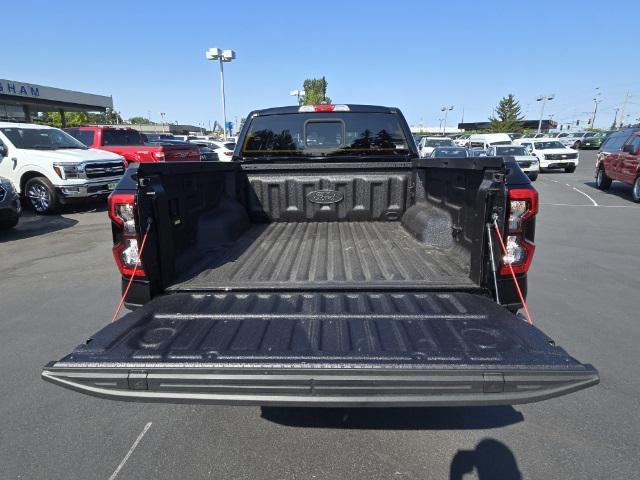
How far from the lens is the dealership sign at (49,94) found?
85.3ft

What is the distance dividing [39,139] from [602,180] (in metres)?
19.0

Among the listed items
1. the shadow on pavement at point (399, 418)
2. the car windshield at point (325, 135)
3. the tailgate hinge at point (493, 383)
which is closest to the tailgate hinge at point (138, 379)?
the shadow on pavement at point (399, 418)

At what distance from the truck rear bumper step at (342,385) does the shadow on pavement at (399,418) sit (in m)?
0.97

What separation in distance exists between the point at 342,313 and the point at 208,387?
84 centimetres

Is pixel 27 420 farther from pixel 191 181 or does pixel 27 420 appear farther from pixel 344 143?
pixel 344 143

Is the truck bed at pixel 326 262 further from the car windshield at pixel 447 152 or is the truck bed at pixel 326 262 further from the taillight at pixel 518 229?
the car windshield at pixel 447 152

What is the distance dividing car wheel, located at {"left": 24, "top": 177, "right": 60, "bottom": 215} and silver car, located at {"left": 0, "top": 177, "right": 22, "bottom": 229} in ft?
6.05

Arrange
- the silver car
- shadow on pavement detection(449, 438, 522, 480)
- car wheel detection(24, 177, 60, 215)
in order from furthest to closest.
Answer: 1. car wheel detection(24, 177, 60, 215)
2. the silver car
3. shadow on pavement detection(449, 438, 522, 480)

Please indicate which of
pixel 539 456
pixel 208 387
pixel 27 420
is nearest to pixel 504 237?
pixel 539 456

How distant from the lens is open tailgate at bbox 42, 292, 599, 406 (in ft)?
5.33

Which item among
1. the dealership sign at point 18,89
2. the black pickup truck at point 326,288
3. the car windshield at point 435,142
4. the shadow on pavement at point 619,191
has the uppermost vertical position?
the dealership sign at point 18,89

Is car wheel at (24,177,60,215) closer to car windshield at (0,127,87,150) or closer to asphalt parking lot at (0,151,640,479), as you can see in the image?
car windshield at (0,127,87,150)

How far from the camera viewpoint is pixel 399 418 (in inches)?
99.6

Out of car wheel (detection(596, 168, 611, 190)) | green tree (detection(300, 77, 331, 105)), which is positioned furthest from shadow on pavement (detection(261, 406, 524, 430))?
green tree (detection(300, 77, 331, 105))
